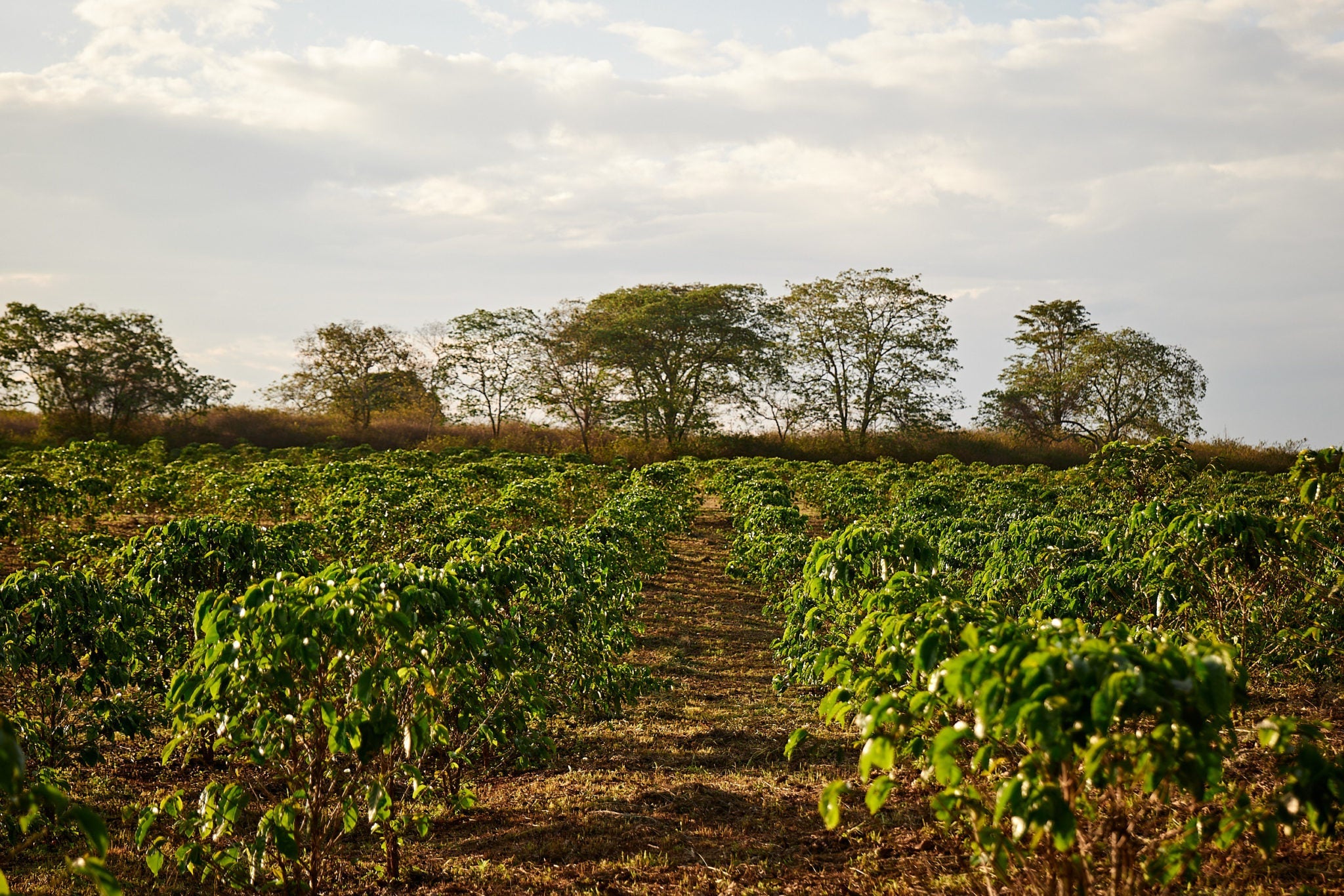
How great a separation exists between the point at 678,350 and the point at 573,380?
492 centimetres

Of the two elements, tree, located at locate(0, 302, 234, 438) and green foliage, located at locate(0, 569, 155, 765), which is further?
tree, located at locate(0, 302, 234, 438)

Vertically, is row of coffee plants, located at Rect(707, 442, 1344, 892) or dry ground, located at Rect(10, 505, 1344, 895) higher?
row of coffee plants, located at Rect(707, 442, 1344, 892)

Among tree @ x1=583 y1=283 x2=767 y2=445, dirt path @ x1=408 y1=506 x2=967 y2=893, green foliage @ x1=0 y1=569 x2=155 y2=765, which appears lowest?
dirt path @ x1=408 y1=506 x2=967 y2=893

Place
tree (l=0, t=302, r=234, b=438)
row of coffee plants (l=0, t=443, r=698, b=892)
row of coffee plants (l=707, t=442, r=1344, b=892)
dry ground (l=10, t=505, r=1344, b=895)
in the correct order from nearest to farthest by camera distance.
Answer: row of coffee plants (l=707, t=442, r=1344, b=892)
row of coffee plants (l=0, t=443, r=698, b=892)
dry ground (l=10, t=505, r=1344, b=895)
tree (l=0, t=302, r=234, b=438)

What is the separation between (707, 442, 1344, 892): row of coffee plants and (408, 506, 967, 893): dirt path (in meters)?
0.29

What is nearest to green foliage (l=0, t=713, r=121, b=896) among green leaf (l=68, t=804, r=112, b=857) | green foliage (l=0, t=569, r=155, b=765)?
green leaf (l=68, t=804, r=112, b=857)

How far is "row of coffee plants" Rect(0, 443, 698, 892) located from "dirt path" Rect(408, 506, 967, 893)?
29 centimetres

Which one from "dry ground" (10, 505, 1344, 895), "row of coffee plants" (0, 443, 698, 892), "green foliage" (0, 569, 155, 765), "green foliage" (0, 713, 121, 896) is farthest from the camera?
"green foliage" (0, 569, 155, 765)

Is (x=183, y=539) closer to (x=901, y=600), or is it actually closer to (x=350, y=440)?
(x=901, y=600)

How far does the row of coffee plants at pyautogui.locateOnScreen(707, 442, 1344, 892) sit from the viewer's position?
1.95 meters

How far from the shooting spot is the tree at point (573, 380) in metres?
37.1

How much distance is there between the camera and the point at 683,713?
6.26m

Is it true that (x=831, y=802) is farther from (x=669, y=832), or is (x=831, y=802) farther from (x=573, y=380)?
(x=573, y=380)

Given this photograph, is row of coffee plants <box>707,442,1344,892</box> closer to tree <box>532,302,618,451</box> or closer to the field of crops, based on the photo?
the field of crops
